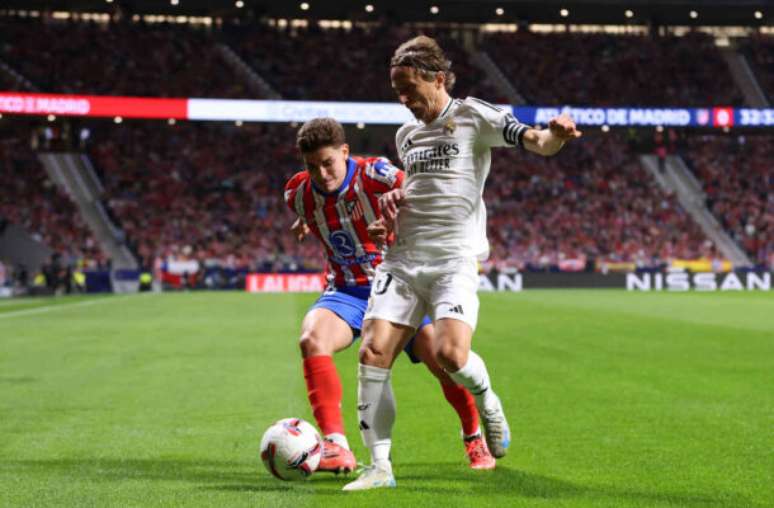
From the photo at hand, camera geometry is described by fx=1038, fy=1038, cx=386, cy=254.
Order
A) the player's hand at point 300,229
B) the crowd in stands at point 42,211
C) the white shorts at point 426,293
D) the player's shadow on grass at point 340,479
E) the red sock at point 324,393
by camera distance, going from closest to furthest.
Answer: the player's shadow on grass at point 340,479, the white shorts at point 426,293, the red sock at point 324,393, the player's hand at point 300,229, the crowd in stands at point 42,211

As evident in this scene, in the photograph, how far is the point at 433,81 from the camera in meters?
5.68

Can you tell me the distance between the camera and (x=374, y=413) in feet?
18.6

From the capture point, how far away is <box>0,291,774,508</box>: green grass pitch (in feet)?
17.8

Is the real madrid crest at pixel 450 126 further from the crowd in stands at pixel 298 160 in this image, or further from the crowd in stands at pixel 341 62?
the crowd in stands at pixel 341 62

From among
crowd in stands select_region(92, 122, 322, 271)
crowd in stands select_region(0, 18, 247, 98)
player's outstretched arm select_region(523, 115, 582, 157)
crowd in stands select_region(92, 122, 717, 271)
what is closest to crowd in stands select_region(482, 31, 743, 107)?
crowd in stands select_region(92, 122, 717, 271)

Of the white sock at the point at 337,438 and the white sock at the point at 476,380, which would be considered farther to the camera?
the white sock at the point at 337,438

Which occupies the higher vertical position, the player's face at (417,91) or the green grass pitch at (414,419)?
the player's face at (417,91)

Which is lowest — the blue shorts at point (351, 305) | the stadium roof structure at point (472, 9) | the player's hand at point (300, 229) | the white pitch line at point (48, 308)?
the white pitch line at point (48, 308)

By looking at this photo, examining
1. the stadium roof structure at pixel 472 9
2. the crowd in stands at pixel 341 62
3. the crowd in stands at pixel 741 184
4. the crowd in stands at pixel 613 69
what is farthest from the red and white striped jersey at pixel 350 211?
the stadium roof structure at pixel 472 9

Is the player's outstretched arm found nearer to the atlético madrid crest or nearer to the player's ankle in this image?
the atlético madrid crest

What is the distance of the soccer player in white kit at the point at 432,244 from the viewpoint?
5.58 m

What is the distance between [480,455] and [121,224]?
3822 cm

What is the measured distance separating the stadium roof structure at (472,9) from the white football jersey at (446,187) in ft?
146

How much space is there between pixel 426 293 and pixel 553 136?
1241 mm
